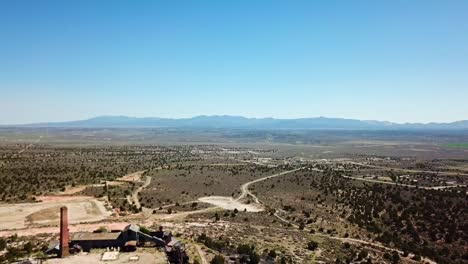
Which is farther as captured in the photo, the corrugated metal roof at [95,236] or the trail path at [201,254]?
the corrugated metal roof at [95,236]

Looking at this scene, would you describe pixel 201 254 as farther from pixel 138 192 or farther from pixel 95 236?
pixel 138 192

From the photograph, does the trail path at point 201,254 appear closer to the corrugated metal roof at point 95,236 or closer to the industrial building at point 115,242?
the industrial building at point 115,242

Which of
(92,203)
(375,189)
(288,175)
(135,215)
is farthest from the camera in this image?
(288,175)

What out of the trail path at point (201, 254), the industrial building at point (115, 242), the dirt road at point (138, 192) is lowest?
the dirt road at point (138, 192)

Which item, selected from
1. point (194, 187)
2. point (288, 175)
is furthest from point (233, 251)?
point (288, 175)

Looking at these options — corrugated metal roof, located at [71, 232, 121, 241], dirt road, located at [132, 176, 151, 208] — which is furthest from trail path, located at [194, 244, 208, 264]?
dirt road, located at [132, 176, 151, 208]

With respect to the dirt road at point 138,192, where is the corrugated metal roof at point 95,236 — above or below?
above

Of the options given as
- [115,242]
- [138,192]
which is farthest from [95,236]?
[138,192]

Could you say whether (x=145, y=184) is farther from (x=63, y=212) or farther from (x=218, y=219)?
(x=63, y=212)

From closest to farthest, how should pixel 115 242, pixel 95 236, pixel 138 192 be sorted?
pixel 115 242 → pixel 95 236 → pixel 138 192

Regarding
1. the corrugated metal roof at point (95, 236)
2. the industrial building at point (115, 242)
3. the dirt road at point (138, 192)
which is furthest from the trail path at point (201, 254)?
the dirt road at point (138, 192)

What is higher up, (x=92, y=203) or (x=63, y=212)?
Result: (x=63, y=212)
